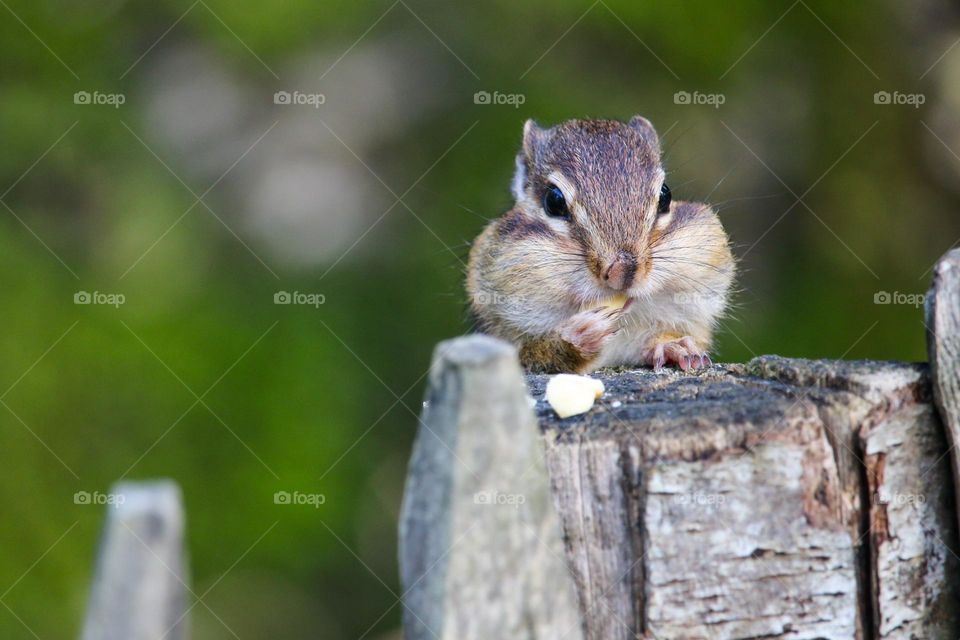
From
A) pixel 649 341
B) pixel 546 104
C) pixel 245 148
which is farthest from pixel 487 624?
pixel 245 148

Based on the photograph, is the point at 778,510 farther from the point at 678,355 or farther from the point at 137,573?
the point at 678,355

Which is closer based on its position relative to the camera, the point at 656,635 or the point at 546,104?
the point at 656,635

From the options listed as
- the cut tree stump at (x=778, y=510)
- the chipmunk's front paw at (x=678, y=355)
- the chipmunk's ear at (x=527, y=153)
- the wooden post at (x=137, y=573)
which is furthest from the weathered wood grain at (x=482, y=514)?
the chipmunk's ear at (x=527, y=153)

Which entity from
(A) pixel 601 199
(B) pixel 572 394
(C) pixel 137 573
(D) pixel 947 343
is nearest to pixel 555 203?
(A) pixel 601 199

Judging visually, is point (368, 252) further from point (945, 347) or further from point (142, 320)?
point (945, 347)

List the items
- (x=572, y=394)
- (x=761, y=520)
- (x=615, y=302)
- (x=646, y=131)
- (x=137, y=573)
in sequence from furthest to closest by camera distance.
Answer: (x=646, y=131)
(x=615, y=302)
(x=572, y=394)
(x=761, y=520)
(x=137, y=573)
